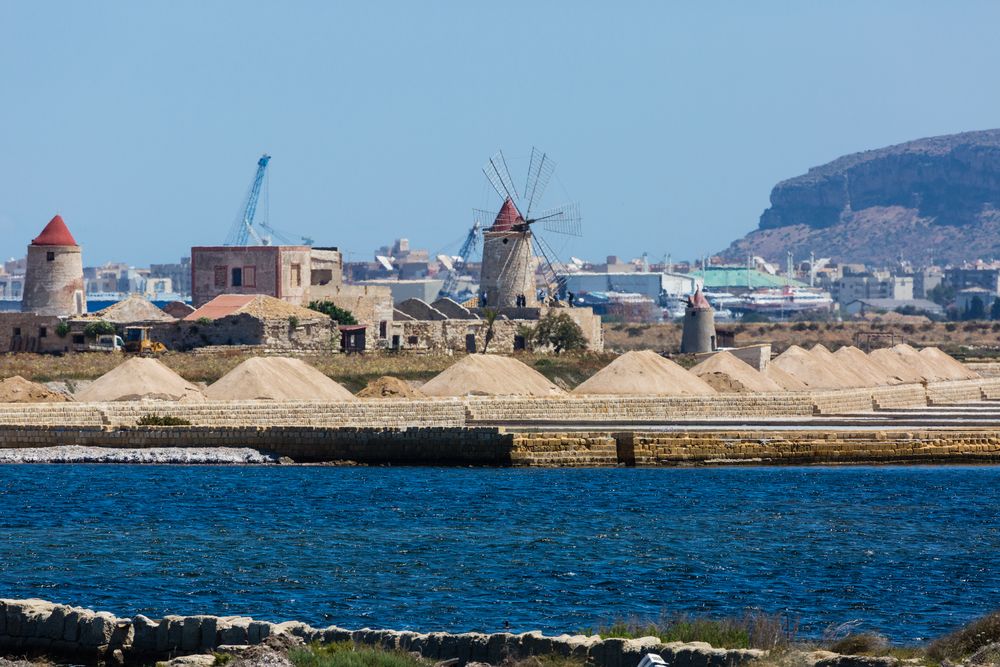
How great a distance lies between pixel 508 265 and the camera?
68.3m

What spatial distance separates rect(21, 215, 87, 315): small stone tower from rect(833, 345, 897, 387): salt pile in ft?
74.0

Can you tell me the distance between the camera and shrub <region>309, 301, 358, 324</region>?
54938 millimetres

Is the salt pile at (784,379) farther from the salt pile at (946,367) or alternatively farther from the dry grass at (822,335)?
the dry grass at (822,335)

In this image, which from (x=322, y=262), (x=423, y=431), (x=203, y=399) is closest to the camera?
(x=423, y=431)

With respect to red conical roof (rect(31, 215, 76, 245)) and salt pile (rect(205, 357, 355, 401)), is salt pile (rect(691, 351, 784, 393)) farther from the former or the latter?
red conical roof (rect(31, 215, 76, 245))

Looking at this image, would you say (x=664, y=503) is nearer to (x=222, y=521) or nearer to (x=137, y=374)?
(x=222, y=521)

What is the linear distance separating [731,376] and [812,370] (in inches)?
279

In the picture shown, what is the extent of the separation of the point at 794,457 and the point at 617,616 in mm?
16338

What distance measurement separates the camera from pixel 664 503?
2364 cm

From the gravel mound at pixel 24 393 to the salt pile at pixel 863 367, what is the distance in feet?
86.7

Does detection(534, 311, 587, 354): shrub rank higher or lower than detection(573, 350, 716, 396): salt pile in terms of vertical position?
higher

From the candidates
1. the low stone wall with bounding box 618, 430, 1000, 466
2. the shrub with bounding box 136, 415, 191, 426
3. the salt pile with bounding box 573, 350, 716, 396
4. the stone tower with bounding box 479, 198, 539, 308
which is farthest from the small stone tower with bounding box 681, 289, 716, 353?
the shrub with bounding box 136, 415, 191, 426

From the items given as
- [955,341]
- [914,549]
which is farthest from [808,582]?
[955,341]

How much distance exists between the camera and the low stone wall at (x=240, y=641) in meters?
10.6
